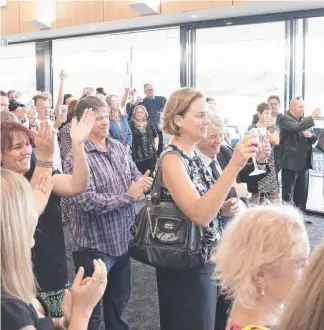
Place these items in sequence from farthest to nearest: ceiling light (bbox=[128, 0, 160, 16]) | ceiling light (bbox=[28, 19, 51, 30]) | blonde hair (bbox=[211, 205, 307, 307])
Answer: ceiling light (bbox=[28, 19, 51, 30]) → ceiling light (bbox=[128, 0, 160, 16]) → blonde hair (bbox=[211, 205, 307, 307])

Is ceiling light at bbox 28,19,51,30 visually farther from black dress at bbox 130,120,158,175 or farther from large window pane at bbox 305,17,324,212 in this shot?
large window pane at bbox 305,17,324,212

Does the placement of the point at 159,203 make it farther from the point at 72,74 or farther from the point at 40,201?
the point at 72,74


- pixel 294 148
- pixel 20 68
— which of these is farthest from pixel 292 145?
pixel 20 68

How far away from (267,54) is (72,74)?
3.99 metres

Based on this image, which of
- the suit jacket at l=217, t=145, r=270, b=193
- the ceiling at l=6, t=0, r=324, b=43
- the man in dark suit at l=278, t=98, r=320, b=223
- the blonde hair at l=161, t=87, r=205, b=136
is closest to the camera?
the blonde hair at l=161, t=87, r=205, b=136

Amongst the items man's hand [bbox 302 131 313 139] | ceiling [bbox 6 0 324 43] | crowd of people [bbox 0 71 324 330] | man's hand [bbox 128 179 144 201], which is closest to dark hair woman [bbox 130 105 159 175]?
ceiling [bbox 6 0 324 43]

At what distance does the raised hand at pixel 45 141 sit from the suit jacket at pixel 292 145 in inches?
148

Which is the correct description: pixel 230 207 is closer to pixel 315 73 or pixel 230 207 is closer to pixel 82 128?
pixel 82 128

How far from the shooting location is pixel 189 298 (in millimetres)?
1871

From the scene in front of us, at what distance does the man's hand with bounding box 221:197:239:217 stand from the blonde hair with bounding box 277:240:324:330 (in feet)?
3.78

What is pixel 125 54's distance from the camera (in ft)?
26.8

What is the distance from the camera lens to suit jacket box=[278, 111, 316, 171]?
206 inches

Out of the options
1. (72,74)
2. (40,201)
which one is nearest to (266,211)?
(40,201)

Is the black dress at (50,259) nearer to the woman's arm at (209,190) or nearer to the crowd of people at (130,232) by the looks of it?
the crowd of people at (130,232)
